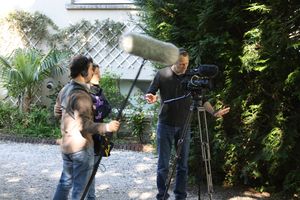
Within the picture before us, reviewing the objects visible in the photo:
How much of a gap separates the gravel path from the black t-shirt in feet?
3.76

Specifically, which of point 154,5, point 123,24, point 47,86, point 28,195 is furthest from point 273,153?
point 47,86

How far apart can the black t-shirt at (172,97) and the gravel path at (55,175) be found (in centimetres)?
114

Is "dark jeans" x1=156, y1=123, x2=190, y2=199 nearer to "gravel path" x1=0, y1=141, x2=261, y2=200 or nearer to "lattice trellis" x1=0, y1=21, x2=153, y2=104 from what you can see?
"gravel path" x1=0, y1=141, x2=261, y2=200

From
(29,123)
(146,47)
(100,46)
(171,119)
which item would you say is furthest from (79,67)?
(100,46)

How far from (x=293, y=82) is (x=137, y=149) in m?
4.04

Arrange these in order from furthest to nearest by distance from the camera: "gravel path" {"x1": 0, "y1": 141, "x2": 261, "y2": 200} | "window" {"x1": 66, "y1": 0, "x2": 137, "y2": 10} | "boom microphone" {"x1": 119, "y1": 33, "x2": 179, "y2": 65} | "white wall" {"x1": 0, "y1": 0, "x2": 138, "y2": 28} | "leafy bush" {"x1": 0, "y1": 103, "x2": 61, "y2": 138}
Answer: "white wall" {"x1": 0, "y1": 0, "x2": 138, "y2": 28} < "window" {"x1": 66, "y1": 0, "x2": 137, "y2": 10} < "leafy bush" {"x1": 0, "y1": 103, "x2": 61, "y2": 138} < "gravel path" {"x1": 0, "y1": 141, "x2": 261, "y2": 200} < "boom microphone" {"x1": 119, "y1": 33, "x2": 179, "y2": 65}

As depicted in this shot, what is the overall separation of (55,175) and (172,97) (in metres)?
2.46

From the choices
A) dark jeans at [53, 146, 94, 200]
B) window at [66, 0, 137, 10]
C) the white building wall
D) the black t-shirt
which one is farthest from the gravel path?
window at [66, 0, 137, 10]

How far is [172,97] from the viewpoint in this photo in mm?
4945

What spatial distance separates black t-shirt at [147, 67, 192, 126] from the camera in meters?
4.89

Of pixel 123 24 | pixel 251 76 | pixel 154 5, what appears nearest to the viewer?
pixel 251 76

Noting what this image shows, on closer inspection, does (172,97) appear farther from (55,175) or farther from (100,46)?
(100,46)

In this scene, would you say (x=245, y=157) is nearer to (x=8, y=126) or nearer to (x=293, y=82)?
(x=293, y=82)

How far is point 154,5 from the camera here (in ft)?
19.4
